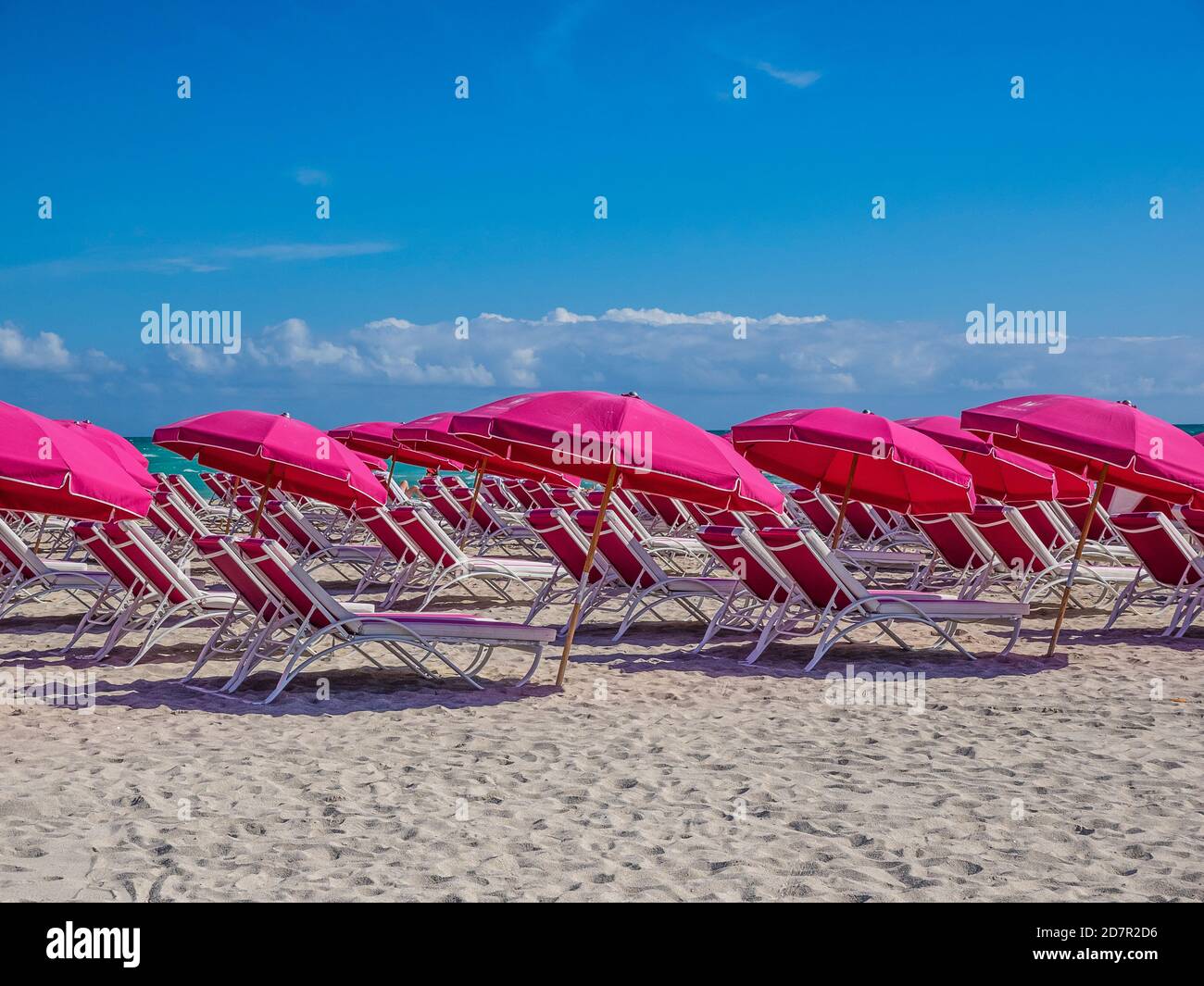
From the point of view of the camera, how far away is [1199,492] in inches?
272

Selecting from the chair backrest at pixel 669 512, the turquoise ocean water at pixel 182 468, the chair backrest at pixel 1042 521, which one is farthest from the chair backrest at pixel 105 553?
the turquoise ocean water at pixel 182 468

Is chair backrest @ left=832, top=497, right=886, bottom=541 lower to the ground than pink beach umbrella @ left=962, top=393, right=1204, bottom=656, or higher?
lower

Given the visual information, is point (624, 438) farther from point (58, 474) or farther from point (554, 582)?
point (554, 582)

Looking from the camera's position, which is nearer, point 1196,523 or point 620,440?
point 620,440

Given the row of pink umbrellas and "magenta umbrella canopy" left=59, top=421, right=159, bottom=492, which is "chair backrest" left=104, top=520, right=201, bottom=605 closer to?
the row of pink umbrellas

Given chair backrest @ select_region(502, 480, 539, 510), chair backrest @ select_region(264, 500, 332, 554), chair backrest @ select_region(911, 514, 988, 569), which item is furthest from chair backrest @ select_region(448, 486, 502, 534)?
chair backrest @ select_region(911, 514, 988, 569)

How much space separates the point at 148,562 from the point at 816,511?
7.76m

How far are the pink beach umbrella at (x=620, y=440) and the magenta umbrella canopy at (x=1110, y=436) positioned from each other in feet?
5.33

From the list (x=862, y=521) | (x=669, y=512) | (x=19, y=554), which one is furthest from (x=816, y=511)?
(x=19, y=554)

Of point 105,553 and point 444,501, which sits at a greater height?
point 105,553

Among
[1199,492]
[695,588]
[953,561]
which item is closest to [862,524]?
[953,561]

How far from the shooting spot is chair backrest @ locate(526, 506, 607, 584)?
8359 mm

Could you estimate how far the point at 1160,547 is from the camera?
835 cm

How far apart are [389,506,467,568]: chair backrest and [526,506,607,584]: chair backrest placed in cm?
127
